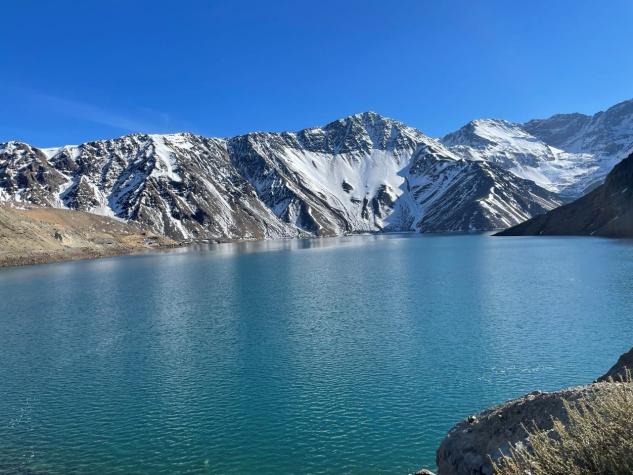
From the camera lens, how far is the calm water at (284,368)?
32188 mm

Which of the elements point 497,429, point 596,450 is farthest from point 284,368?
point 596,450

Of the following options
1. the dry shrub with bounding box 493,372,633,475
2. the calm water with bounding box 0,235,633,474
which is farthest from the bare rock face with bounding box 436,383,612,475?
the dry shrub with bounding box 493,372,633,475

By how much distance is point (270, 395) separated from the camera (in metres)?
41.4

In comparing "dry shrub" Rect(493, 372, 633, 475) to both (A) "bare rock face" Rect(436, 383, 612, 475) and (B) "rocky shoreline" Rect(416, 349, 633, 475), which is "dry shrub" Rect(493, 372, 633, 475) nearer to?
(B) "rocky shoreline" Rect(416, 349, 633, 475)

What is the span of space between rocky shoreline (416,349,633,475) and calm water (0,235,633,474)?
21.0ft

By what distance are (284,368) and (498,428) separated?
28555 mm

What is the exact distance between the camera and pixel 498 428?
2233 cm

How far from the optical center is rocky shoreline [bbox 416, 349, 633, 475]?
20.4 m

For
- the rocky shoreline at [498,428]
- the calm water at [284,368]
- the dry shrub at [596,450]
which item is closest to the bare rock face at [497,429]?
the rocky shoreline at [498,428]

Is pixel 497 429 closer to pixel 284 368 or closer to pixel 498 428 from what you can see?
pixel 498 428

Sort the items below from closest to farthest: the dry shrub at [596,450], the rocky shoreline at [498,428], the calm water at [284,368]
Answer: the dry shrub at [596,450] → the rocky shoreline at [498,428] → the calm water at [284,368]

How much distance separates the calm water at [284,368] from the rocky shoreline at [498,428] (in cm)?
640

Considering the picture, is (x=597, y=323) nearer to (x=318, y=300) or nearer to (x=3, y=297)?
(x=318, y=300)

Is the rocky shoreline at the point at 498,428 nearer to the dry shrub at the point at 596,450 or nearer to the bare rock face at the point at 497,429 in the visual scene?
the bare rock face at the point at 497,429
